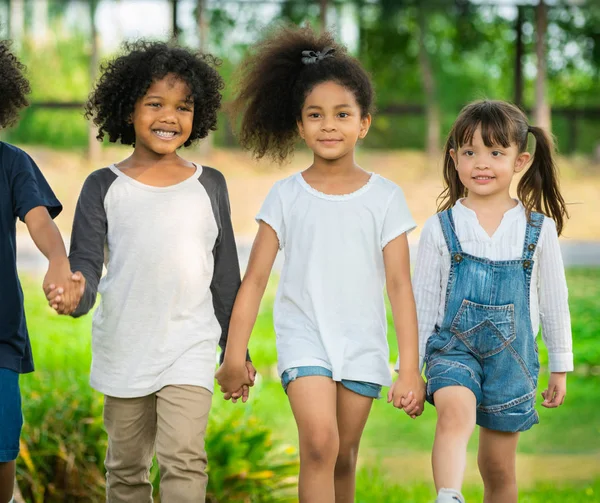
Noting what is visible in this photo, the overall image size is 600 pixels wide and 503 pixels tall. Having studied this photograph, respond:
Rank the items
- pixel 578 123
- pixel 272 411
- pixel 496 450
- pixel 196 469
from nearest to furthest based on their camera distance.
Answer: pixel 196 469
pixel 496 450
pixel 272 411
pixel 578 123

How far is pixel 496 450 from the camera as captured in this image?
3.25 m

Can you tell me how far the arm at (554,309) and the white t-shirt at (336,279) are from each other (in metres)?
0.45

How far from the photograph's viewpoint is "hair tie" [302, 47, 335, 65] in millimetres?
3398

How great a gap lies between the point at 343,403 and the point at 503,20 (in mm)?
11434

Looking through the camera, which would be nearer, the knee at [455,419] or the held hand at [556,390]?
the knee at [455,419]

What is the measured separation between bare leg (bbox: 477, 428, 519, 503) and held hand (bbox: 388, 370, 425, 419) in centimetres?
30

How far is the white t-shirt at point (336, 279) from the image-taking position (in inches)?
124

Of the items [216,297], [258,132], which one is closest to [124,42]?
[258,132]

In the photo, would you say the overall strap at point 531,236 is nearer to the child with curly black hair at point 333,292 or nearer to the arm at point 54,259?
the child with curly black hair at point 333,292

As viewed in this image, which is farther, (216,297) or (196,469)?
(216,297)

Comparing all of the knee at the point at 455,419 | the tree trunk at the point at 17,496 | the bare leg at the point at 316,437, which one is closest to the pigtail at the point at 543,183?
the knee at the point at 455,419

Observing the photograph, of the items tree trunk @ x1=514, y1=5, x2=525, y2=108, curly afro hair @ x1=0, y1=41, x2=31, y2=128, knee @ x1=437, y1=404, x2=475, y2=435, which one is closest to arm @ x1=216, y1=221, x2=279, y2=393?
knee @ x1=437, y1=404, x2=475, y2=435

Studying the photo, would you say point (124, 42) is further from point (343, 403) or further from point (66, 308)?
point (343, 403)

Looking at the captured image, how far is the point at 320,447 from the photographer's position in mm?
3057
